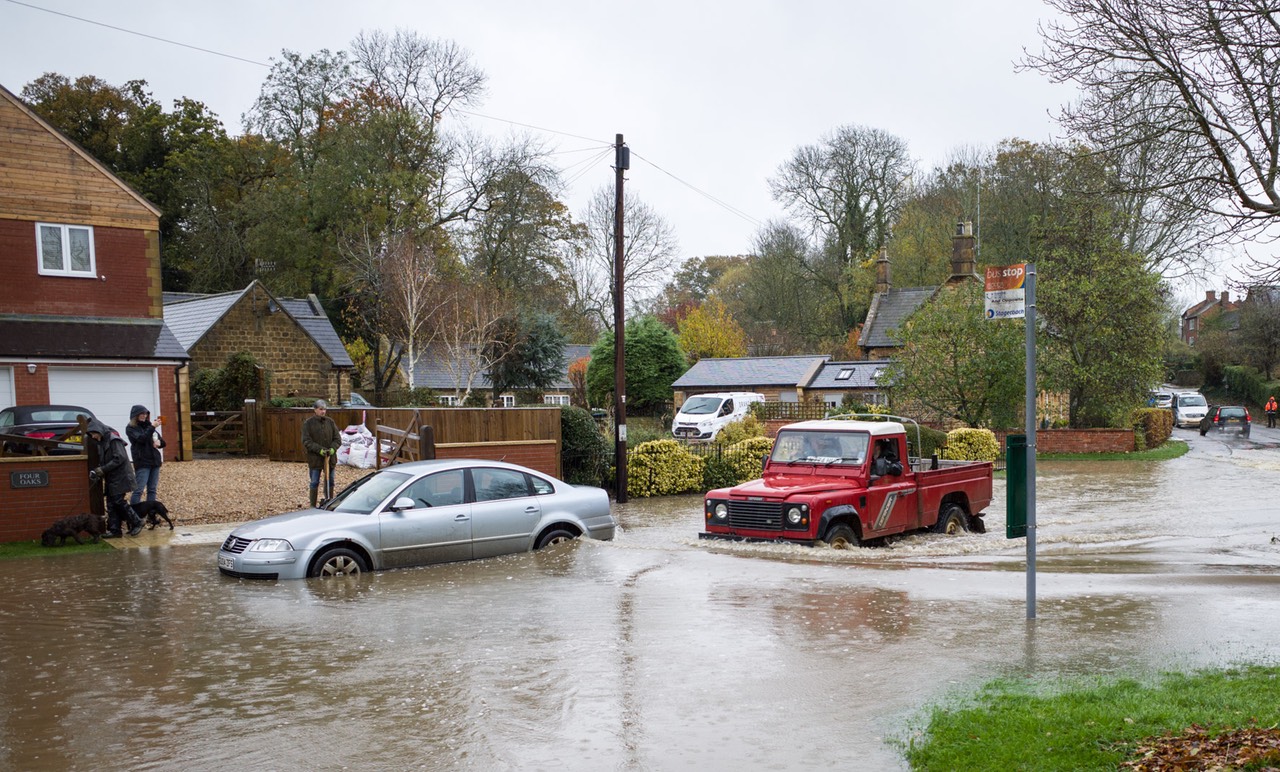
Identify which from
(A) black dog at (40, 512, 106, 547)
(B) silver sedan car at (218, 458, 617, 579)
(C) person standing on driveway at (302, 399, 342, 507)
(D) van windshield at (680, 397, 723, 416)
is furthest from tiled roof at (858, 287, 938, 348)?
(A) black dog at (40, 512, 106, 547)

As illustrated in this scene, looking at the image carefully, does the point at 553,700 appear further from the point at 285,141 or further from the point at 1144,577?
the point at 285,141

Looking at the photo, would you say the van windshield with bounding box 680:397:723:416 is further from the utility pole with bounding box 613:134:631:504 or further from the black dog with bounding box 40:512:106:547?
the black dog with bounding box 40:512:106:547

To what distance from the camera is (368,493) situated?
12617mm

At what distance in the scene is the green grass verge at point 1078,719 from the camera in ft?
17.7

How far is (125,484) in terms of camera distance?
51.0ft

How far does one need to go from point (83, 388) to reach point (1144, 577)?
71.8 feet

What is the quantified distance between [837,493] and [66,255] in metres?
19.2

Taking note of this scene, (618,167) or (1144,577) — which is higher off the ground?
(618,167)

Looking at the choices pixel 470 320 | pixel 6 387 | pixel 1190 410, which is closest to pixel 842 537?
pixel 6 387

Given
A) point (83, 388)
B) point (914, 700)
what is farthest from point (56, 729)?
point (83, 388)

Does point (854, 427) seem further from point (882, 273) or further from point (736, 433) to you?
point (882, 273)

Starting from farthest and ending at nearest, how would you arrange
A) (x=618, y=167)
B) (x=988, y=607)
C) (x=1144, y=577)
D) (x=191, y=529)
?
1. (x=618, y=167)
2. (x=191, y=529)
3. (x=1144, y=577)
4. (x=988, y=607)

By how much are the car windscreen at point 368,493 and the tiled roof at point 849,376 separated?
112 ft

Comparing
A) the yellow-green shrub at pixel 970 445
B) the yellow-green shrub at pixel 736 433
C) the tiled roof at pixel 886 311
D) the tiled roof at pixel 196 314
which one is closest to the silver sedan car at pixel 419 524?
the yellow-green shrub at pixel 736 433
